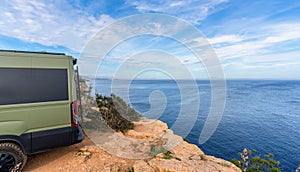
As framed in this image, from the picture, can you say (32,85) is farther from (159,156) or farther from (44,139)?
(159,156)

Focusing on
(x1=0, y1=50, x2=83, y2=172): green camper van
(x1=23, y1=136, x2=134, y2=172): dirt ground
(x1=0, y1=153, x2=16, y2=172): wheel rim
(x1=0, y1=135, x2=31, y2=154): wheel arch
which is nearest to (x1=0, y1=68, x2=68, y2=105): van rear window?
(x1=0, y1=50, x2=83, y2=172): green camper van

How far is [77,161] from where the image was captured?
3.67 meters

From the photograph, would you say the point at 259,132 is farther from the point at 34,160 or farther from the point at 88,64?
the point at 34,160

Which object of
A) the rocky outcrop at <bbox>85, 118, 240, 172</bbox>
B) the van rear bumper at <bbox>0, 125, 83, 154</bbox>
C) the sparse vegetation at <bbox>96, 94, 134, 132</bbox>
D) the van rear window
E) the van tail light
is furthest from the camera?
the sparse vegetation at <bbox>96, 94, 134, 132</bbox>

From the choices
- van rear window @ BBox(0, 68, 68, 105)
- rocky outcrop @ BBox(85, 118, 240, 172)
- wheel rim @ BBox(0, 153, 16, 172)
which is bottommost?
rocky outcrop @ BBox(85, 118, 240, 172)

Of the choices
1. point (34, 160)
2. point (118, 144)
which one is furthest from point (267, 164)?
point (34, 160)

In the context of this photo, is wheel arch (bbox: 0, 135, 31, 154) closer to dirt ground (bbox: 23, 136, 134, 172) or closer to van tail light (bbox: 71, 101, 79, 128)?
dirt ground (bbox: 23, 136, 134, 172)

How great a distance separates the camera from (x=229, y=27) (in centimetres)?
2345

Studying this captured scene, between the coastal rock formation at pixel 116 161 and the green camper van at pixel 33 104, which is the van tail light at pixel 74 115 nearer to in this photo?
the green camper van at pixel 33 104

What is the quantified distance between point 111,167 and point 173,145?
2.44m

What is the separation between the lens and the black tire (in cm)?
291

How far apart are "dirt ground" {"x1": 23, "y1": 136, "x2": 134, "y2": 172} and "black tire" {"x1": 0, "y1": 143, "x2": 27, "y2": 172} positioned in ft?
1.26

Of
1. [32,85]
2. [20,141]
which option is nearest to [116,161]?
[20,141]

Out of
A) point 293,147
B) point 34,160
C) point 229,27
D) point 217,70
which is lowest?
point 293,147
